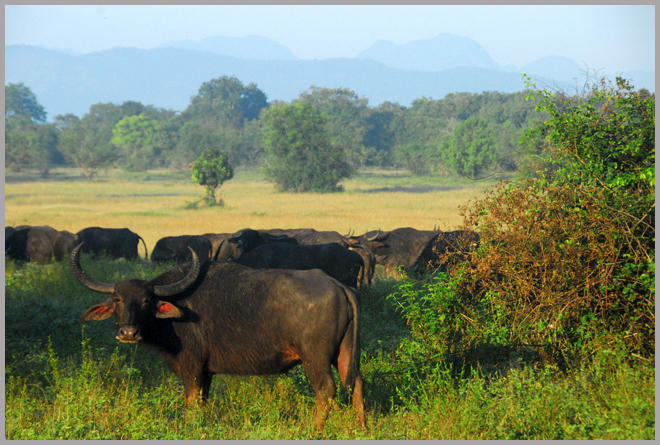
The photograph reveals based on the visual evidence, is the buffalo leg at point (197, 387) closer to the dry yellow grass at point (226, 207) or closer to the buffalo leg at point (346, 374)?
the buffalo leg at point (346, 374)

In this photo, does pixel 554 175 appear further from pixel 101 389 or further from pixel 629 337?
pixel 101 389

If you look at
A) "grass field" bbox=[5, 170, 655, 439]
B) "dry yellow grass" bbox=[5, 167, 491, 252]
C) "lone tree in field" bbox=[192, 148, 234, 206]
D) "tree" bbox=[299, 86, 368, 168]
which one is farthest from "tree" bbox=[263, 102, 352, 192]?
"grass field" bbox=[5, 170, 655, 439]

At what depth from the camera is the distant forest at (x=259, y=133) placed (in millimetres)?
62875

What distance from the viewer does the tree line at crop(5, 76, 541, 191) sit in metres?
51.0

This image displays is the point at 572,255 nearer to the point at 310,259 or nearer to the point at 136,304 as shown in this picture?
the point at 136,304

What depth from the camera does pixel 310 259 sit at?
11.6 m

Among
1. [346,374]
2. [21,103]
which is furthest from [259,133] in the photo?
[346,374]

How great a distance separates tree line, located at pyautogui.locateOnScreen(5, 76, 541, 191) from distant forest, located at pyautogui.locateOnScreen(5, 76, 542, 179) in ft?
0.46

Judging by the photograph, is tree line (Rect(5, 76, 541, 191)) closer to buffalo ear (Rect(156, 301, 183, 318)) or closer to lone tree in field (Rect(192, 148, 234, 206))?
lone tree in field (Rect(192, 148, 234, 206))

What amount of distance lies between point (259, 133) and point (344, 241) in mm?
64770

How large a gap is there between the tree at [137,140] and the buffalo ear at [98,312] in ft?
238

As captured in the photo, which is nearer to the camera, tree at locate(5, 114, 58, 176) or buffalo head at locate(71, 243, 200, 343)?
buffalo head at locate(71, 243, 200, 343)

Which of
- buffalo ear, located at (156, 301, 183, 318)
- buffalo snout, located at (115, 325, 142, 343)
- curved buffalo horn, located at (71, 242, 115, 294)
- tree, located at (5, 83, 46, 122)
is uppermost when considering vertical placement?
tree, located at (5, 83, 46, 122)

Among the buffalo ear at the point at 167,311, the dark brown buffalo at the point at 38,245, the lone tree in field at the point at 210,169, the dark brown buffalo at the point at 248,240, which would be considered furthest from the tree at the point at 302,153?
the buffalo ear at the point at 167,311
